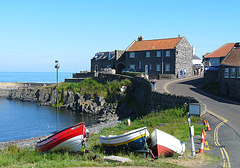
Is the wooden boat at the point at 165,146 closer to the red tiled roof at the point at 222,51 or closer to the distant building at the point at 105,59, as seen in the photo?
the red tiled roof at the point at 222,51

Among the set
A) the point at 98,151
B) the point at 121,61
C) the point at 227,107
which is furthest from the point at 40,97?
the point at 98,151

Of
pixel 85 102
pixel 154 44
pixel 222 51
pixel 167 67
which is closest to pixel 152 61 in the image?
pixel 167 67

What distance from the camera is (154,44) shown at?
2386 inches

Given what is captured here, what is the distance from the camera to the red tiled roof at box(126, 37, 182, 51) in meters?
57.5

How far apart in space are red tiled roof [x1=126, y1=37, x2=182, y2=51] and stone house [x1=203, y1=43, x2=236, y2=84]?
9.72 m

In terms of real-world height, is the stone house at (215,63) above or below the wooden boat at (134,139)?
above

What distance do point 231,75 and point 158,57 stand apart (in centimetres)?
2544

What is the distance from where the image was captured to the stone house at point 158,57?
184 ft

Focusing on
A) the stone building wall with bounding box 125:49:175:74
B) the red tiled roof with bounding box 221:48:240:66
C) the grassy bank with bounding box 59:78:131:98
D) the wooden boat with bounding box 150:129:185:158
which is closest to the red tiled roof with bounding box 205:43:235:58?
the red tiled roof with bounding box 221:48:240:66

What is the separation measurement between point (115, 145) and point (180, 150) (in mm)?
3486

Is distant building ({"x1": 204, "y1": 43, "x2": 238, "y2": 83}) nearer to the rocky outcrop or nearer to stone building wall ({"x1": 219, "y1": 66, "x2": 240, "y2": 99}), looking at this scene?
stone building wall ({"x1": 219, "y1": 66, "x2": 240, "y2": 99})

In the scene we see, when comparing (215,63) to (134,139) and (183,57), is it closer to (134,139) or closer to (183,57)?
(183,57)

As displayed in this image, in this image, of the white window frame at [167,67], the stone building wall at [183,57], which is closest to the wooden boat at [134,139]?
the stone building wall at [183,57]

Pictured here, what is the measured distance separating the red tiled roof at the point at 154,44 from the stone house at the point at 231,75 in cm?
2174
